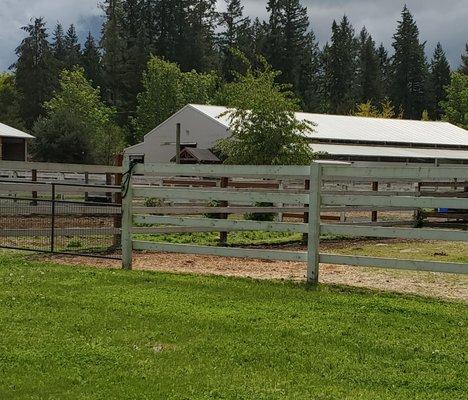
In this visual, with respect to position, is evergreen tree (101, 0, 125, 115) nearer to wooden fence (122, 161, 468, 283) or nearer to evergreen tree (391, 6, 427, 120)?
evergreen tree (391, 6, 427, 120)

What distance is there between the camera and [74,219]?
1639 cm

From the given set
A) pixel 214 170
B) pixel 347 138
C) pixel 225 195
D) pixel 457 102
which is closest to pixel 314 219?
pixel 225 195

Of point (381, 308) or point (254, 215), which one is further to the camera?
point (254, 215)

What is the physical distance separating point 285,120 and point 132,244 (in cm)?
1203

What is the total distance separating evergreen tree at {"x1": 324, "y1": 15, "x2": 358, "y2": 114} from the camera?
96025mm

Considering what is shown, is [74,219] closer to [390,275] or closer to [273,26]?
[390,275]

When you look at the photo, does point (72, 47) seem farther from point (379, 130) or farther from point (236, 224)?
point (236, 224)

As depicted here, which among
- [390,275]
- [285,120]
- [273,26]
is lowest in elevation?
[390,275]

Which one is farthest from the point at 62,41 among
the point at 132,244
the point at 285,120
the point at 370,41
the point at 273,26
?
the point at 132,244

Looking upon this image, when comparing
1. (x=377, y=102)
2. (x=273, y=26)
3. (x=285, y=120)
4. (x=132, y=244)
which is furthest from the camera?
(x=377, y=102)

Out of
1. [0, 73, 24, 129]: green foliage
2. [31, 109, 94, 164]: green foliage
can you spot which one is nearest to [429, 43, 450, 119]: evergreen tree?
[0, 73, 24, 129]: green foliage

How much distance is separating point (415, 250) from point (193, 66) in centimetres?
7525

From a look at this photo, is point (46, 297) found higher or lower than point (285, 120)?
lower

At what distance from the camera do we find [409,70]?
323ft
